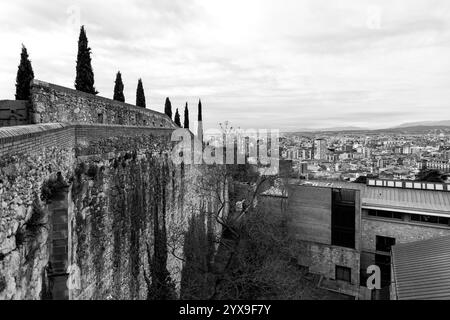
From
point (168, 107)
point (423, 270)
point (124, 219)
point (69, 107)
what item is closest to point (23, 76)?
point (69, 107)

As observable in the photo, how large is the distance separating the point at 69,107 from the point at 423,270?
13.5m

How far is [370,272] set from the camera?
17.9 meters

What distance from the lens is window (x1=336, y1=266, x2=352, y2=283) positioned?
17.9m

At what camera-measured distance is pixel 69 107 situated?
8688 mm

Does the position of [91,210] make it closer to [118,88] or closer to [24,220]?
[24,220]

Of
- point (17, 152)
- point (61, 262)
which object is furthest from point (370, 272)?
point (17, 152)

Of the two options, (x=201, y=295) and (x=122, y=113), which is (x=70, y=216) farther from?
(x=122, y=113)

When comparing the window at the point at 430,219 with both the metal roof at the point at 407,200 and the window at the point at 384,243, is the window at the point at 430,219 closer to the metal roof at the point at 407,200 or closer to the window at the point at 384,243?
the metal roof at the point at 407,200

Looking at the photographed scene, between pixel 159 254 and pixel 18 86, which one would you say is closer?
pixel 159 254

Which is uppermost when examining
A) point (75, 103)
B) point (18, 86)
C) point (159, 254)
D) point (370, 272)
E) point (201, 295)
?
point (18, 86)

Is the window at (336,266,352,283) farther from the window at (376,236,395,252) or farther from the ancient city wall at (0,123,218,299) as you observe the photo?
the ancient city wall at (0,123,218,299)

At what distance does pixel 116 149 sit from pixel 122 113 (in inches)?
306

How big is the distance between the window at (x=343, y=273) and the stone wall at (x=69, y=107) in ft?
51.4
